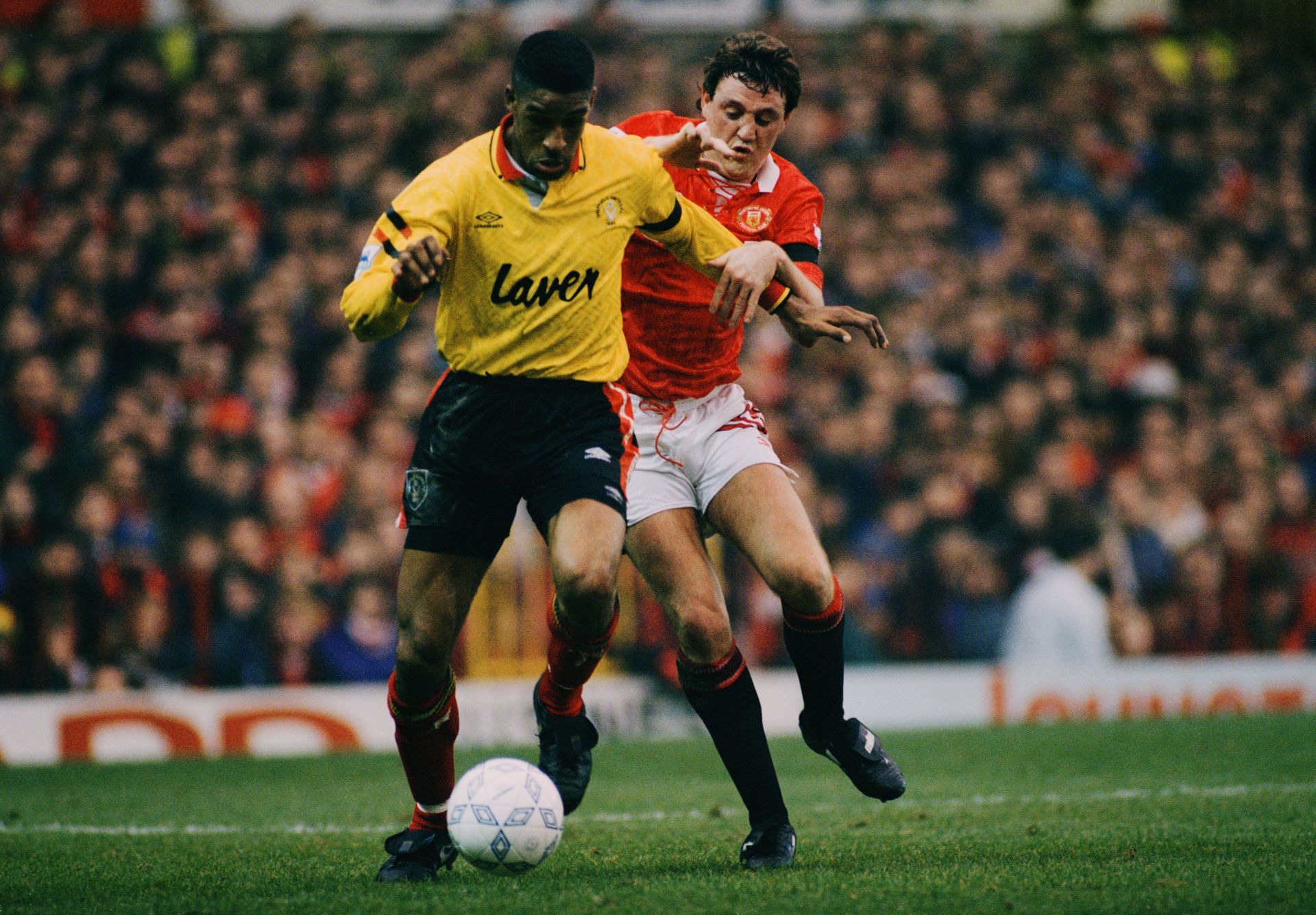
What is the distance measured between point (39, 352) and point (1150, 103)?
12064 mm

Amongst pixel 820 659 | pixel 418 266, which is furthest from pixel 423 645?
pixel 820 659

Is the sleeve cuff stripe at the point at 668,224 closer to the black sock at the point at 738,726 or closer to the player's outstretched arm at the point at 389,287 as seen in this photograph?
the player's outstretched arm at the point at 389,287

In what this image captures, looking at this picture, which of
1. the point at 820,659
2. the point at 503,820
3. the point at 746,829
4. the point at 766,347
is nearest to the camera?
the point at 503,820

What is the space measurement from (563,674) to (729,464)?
1.05 meters

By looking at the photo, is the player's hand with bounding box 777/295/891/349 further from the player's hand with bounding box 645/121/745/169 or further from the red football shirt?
the player's hand with bounding box 645/121/745/169

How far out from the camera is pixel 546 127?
192 inches

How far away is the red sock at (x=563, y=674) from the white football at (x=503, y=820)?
882 mm

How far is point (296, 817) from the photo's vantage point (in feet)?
23.6

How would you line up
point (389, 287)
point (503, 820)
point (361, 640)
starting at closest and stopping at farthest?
point (389, 287) → point (503, 820) → point (361, 640)

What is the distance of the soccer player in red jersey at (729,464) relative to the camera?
5434mm

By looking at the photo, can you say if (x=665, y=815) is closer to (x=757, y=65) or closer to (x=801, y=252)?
(x=801, y=252)

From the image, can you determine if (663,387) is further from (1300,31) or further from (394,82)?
(1300,31)

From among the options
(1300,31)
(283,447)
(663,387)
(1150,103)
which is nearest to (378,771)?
(283,447)

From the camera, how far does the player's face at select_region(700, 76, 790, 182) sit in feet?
18.9
